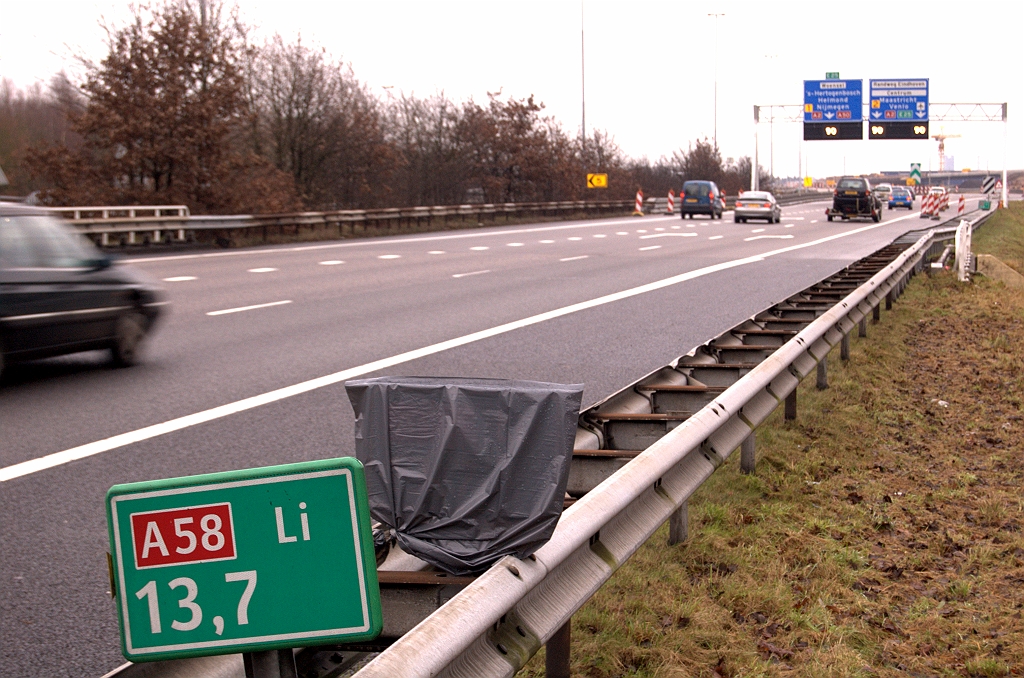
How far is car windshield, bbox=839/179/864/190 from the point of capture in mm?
48531

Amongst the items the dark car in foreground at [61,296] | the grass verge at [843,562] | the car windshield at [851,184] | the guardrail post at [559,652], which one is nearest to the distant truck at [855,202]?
the car windshield at [851,184]

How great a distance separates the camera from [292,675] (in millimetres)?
2602

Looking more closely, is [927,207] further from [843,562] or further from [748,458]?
[843,562]

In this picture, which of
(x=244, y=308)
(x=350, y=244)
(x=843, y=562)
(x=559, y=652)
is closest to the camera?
(x=559, y=652)

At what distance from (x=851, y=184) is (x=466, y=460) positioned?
48.5m

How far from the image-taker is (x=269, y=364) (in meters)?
9.92

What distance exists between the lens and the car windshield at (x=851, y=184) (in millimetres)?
48531

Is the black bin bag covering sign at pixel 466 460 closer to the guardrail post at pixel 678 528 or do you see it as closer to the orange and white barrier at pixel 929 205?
the guardrail post at pixel 678 528

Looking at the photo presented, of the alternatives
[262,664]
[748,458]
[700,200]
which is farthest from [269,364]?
[700,200]

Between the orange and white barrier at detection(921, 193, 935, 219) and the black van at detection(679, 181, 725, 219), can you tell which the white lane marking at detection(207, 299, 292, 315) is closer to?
the black van at detection(679, 181, 725, 219)

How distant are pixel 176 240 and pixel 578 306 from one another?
57.8ft

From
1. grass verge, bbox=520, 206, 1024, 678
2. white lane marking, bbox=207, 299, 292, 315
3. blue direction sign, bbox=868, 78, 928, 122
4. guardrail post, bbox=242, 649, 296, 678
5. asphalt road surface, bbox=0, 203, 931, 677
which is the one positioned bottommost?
grass verge, bbox=520, 206, 1024, 678

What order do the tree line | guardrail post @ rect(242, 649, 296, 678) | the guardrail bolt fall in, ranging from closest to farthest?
guardrail post @ rect(242, 649, 296, 678) → the guardrail bolt → the tree line

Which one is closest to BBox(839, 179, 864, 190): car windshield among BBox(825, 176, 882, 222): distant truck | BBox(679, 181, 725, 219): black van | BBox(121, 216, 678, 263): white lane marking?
BBox(825, 176, 882, 222): distant truck
